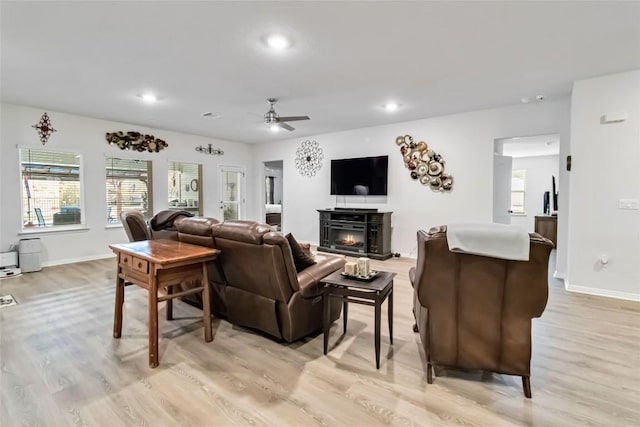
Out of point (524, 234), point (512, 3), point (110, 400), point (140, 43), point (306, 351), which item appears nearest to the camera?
point (524, 234)

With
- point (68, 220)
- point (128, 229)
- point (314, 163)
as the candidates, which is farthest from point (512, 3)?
point (68, 220)

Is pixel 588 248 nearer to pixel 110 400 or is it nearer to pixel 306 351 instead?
pixel 306 351

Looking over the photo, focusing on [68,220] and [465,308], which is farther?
[68,220]

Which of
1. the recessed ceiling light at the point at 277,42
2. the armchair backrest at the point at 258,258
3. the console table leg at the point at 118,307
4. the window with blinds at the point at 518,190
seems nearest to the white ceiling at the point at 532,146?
the window with blinds at the point at 518,190

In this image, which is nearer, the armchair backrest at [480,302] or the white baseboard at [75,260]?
the armchair backrest at [480,302]

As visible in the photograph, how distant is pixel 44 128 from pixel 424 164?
6.47m

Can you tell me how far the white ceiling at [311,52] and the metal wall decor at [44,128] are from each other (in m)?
0.33

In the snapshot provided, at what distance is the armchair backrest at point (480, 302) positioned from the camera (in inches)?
70.7

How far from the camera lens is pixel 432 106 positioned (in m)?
4.91

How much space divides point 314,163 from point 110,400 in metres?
6.05

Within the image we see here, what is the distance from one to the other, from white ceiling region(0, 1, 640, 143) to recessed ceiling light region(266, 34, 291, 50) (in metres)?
0.09

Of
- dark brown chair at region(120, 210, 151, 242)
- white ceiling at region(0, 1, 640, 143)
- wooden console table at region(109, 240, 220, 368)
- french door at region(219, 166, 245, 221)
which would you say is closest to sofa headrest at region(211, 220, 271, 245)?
wooden console table at region(109, 240, 220, 368)

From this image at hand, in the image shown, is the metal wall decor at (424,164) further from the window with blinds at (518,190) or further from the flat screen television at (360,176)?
the window with blinds at (518,190)

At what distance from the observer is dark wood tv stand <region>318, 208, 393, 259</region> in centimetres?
596
